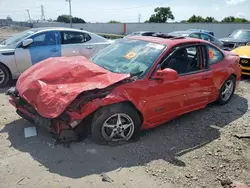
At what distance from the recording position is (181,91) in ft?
13.5

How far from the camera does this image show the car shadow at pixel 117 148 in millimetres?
3158

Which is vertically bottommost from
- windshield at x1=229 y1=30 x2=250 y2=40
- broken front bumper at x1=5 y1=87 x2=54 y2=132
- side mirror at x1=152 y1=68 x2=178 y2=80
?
broken front bumper at x1=5 y1=87 x2=54 y2=132

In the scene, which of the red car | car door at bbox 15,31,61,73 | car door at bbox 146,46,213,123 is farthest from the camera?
car door at bbox 15,31,61,73

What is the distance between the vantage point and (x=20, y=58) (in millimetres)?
6484

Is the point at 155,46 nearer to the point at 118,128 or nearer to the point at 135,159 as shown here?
the point at 118,128

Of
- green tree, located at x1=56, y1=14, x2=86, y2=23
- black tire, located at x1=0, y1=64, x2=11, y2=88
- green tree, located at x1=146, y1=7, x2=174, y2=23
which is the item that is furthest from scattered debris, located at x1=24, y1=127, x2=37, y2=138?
green tree, located at x1=56, y1=14, x2=86, y2=23

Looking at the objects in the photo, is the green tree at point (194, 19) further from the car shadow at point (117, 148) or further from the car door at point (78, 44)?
the car shadow at point (117, 148)

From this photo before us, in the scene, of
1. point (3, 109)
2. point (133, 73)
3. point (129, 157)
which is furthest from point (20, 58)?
point (129, 157)

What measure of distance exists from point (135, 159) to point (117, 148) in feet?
1.09

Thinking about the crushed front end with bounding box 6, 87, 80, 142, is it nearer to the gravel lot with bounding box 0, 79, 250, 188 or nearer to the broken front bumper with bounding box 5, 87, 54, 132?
the broken front bumper with bounding box 5, 87, 54, 132

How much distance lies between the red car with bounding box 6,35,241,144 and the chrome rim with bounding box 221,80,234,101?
3.06 ft

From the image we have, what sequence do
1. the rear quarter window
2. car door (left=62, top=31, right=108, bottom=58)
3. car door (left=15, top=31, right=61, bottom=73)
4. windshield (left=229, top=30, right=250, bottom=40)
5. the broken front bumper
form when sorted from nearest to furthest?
the broken front bumper, the rear quarter window, car door (left=15, top=31, right=61, bottom=73), car door (left=62, top=31, right=108, bottom=58), windshield (left=229, top=30, right=250, bottom=40)

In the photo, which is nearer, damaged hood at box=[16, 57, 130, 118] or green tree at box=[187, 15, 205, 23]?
damaged hood at box=[16, 57, 130, 118]

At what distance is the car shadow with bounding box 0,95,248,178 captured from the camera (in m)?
3.16
